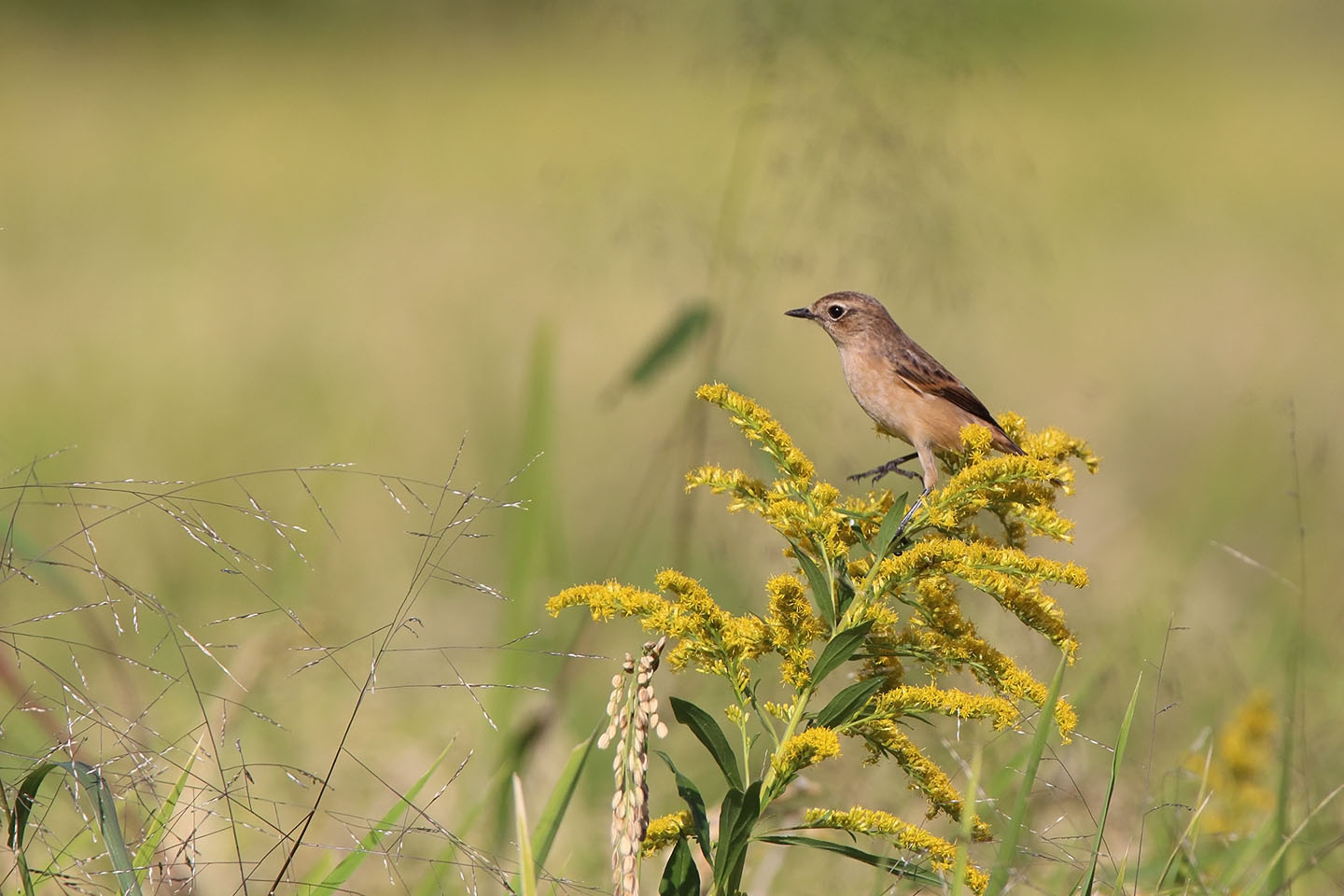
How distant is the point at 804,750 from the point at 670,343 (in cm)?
164

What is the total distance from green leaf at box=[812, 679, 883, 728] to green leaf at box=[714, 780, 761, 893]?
0.16 metres

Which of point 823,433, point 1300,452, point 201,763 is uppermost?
point 823,433

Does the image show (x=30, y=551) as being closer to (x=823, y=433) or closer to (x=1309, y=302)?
(x=823, y=433)

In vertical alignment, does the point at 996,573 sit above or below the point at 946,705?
above

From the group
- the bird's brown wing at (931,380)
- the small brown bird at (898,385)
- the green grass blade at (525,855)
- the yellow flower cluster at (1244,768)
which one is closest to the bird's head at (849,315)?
the small brown bird at (898,385)

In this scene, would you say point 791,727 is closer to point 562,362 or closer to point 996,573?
point 996,573

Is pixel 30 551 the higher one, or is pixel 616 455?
pixel 30 551

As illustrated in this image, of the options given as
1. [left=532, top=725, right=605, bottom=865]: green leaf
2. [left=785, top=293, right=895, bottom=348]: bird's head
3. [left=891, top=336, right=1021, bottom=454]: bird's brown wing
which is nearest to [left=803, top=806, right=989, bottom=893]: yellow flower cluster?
[left=532, top=725, right=605, bottom=865]: green leaf

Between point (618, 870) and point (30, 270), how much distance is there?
32.3 feet

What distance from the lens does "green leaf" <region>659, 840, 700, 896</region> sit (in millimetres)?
1933

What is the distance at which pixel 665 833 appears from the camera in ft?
6.62

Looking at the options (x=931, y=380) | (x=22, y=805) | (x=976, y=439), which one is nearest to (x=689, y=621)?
(x=976, y=439)

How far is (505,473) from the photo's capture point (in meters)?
5.89

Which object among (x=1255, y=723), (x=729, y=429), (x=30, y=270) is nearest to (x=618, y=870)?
(x=729, y=429)
